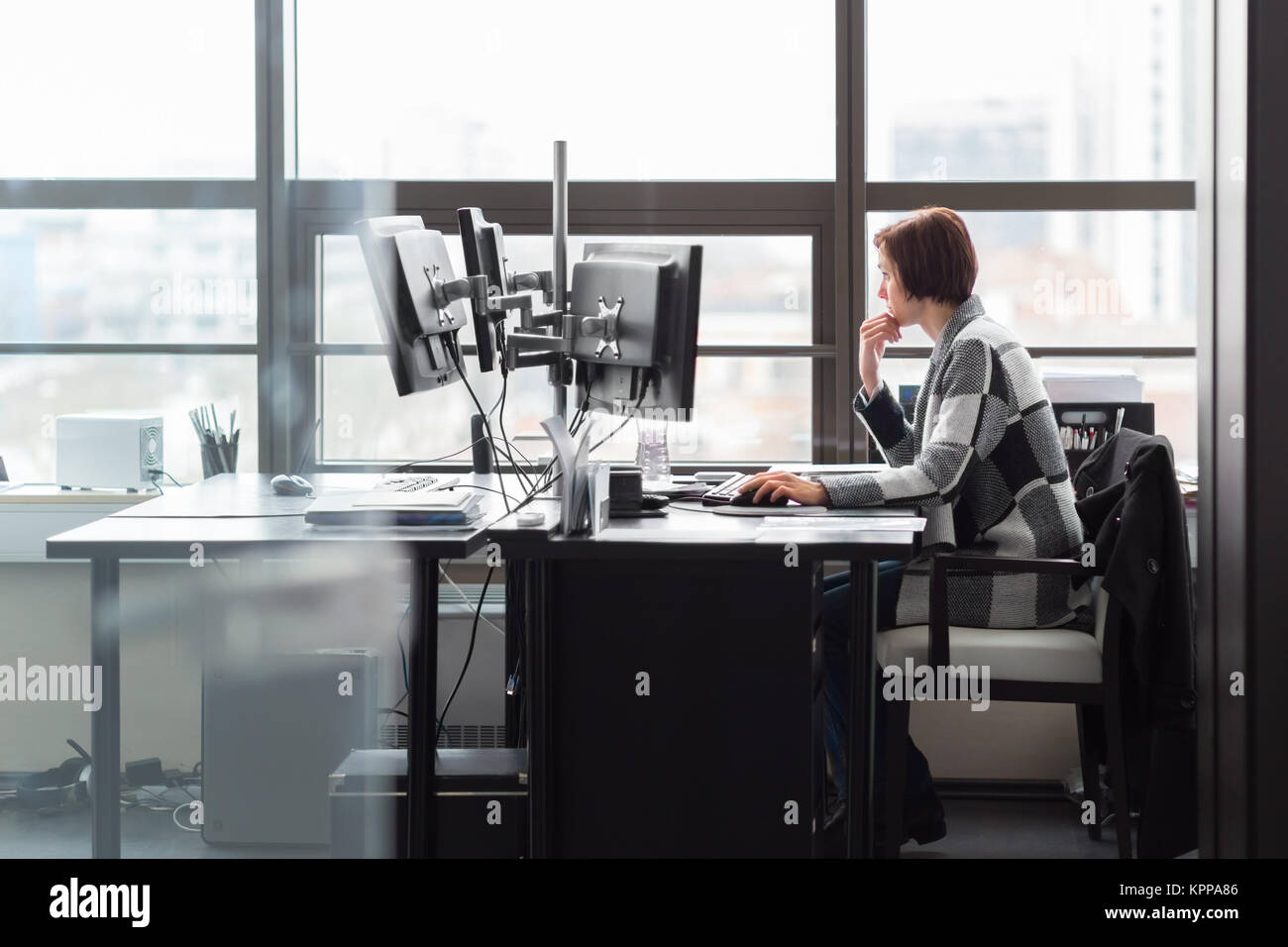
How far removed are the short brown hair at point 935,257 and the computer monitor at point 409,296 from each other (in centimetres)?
94

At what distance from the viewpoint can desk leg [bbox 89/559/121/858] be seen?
86.7 inches

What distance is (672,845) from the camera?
84.8 inches

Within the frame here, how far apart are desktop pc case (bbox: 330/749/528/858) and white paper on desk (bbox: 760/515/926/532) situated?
589 mm

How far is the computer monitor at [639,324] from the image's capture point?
88.0 inches

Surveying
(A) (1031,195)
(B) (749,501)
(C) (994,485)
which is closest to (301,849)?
(B) (749,501)

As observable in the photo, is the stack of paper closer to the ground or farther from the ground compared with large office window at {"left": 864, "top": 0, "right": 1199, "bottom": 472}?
closer to the ground

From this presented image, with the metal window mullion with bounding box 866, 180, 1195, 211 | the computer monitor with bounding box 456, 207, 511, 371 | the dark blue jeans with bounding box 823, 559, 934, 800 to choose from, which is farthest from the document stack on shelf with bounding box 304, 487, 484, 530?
the metal window mullion with bounding box 866, 180, 1195, 211

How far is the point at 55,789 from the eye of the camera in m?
3.19

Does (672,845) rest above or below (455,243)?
below

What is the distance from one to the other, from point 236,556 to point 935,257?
149 cm

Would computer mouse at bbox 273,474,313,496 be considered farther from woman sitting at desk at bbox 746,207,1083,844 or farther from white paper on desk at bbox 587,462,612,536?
woman sitting at desk at bbox 746,207,1083,844

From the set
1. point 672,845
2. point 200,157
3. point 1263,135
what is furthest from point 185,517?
point 1263,135

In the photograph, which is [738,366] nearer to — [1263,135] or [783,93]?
[783,93]
